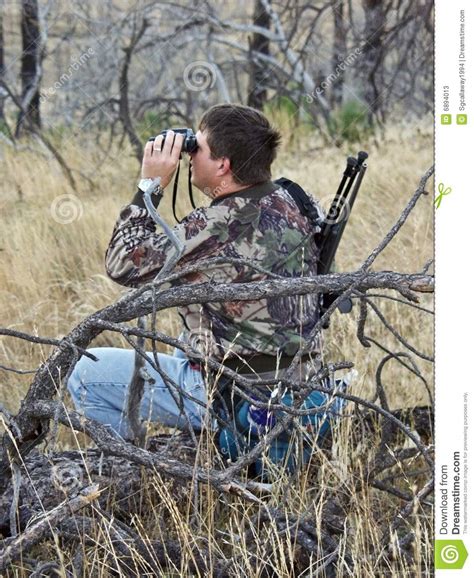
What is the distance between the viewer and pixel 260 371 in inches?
Answer: 128

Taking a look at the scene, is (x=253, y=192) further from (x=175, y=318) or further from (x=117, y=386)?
(x=175, y=318)

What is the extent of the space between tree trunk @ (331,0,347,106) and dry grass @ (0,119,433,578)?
90cm

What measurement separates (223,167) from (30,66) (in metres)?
9.29

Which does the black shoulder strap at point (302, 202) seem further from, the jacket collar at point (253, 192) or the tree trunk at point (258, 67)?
the tree trunk at point (258, 67)

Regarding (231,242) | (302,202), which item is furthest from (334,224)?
(231,242)

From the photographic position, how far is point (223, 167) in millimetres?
3318

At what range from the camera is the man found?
10.4 feet

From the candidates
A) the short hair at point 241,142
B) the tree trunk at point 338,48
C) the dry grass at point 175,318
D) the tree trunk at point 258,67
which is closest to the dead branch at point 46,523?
the dry grass at point 175,318

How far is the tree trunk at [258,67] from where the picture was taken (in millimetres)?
9777

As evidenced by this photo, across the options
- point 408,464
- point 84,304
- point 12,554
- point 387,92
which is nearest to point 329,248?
point 408,464

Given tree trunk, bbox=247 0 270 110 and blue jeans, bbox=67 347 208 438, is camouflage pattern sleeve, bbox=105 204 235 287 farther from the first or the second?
tree trunk, bbox=247 0 270 110
